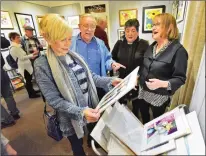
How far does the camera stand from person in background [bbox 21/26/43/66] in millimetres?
2131

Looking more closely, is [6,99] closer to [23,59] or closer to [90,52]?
[23,59]

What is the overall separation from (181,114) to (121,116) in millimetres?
211

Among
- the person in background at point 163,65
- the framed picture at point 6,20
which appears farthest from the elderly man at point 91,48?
Result: the framed picture at point 6,20

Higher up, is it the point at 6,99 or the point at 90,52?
the point at 90,52

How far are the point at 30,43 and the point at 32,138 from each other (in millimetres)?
1489

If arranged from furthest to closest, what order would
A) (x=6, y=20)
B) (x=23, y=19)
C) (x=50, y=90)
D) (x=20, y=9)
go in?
(x=23, y=19)
(x=20, y=9)
(x=6, y=20)
(x=50, y=90)

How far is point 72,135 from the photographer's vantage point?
79 centimetres

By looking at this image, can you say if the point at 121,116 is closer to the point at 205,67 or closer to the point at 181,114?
the point at 181,114

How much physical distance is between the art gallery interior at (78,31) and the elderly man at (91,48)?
0.30ft

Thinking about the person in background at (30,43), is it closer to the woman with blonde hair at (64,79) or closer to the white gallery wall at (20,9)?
the white gallery wall at (20,9)

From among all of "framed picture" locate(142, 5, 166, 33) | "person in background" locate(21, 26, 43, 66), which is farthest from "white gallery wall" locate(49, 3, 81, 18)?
"framed picture" locate(142, 5, 166, 33)

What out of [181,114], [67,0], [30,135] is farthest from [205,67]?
[67,0]

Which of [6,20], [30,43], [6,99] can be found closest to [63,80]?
[6,99]

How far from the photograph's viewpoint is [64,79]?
2.16ft
